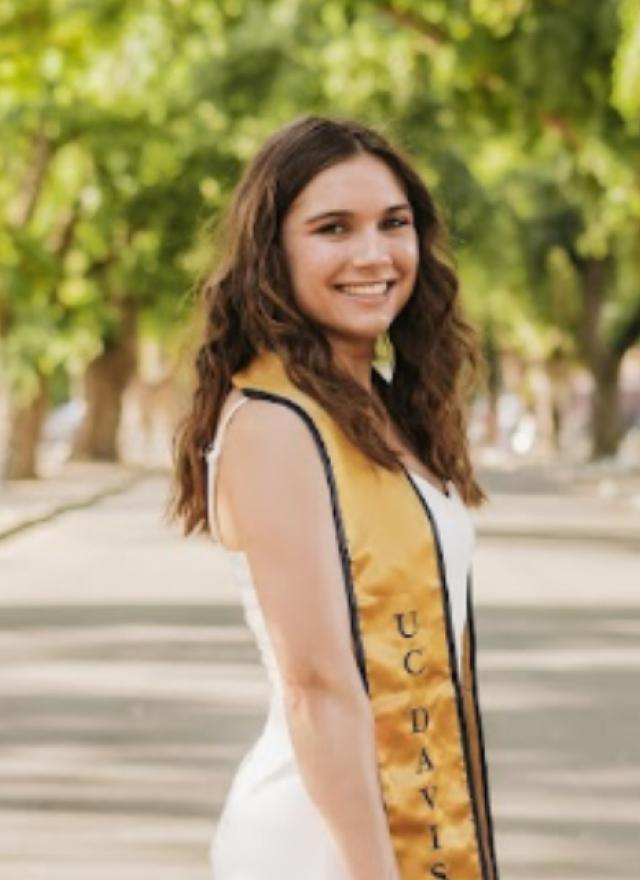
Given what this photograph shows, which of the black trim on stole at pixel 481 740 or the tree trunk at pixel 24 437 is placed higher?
the black trim on stole at pixel 481 740

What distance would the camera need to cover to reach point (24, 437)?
4941cm

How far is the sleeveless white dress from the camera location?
3014mm

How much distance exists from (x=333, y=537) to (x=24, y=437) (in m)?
46.7

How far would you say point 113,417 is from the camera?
6425cm

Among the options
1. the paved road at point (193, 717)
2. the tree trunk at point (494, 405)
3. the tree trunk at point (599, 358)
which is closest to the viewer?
the paved road at point (193, 717)

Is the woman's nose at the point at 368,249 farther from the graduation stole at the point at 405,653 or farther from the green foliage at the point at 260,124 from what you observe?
the green foliage at the point at 260,124

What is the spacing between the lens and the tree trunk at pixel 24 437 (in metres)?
48.7

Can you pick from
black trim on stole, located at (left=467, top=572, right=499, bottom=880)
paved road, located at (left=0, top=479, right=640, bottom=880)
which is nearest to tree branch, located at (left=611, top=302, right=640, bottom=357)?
paved road, located at (left=0, top=479, right=640, bottom=880)

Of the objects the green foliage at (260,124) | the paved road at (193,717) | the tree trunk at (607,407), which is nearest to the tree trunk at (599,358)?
the tree trunk at (607,407)

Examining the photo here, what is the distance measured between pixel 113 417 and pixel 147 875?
183ft

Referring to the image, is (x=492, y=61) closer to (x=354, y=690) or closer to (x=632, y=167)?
(x=632, y=167)

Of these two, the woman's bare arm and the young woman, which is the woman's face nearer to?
the young woman

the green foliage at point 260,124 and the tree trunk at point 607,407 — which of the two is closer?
the green foliage at point 260,124

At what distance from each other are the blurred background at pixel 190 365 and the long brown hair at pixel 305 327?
0.35 feet
